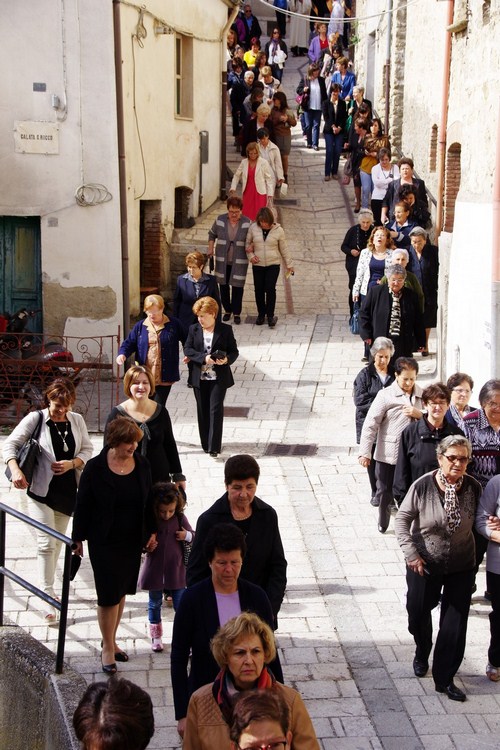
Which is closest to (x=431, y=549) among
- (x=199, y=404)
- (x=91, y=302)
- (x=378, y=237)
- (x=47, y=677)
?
(x=47, y=677)

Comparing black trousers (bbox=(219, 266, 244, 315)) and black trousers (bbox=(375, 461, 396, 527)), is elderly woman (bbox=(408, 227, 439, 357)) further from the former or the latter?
black trousers (bbox=(375, 461, 396, 527))

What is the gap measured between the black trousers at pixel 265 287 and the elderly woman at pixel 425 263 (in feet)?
7.36

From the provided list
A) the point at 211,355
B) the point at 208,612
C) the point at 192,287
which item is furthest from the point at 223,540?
the point at 192,287

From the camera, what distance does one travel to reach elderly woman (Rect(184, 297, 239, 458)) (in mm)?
11000

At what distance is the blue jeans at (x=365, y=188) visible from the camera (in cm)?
1892

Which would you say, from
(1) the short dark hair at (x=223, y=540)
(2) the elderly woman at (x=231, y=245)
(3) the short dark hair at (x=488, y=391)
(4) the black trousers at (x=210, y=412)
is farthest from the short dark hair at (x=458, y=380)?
(2) the elderly woman at (x=231, y=245)

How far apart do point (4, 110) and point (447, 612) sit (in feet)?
34.8

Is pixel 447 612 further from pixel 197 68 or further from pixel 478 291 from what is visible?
pixel 197 68

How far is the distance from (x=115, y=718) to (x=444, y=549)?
11.3 ft

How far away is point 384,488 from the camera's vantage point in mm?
9594

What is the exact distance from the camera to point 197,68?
20281 mm

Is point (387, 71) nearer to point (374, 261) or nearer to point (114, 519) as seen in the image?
point (374, 261)

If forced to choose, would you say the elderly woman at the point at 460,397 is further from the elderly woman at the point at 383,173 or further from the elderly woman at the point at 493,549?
the elderly woman at the point at 383,173

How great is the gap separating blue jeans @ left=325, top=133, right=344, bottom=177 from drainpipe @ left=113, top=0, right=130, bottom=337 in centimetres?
742
